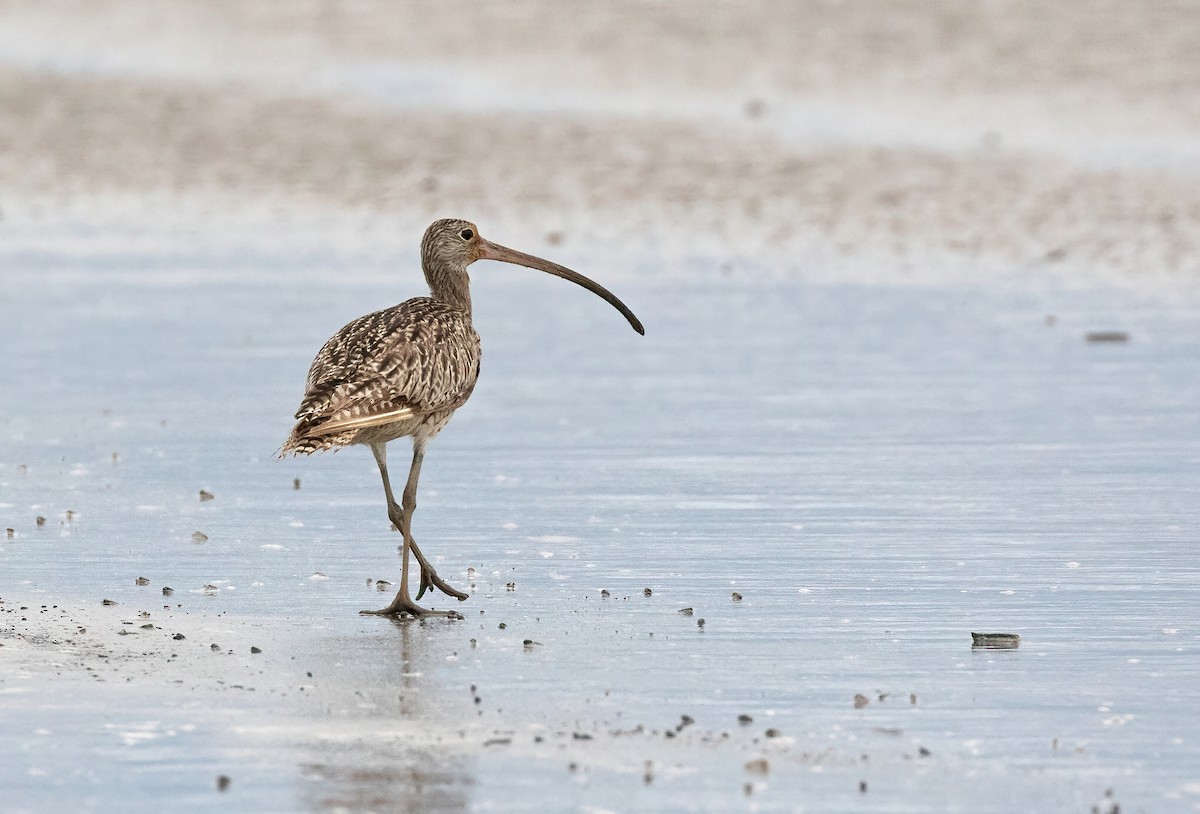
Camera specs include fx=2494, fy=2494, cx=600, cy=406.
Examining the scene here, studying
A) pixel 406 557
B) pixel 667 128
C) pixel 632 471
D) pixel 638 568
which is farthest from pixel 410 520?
pixel 667 128

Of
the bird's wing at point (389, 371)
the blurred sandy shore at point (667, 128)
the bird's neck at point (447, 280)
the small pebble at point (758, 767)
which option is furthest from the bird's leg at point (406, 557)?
the blurred sandy shore at point (667, 128)

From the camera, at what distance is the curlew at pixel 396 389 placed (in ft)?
27.7

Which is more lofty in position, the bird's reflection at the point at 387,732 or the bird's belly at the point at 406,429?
the bird's belly at the point at 406,429

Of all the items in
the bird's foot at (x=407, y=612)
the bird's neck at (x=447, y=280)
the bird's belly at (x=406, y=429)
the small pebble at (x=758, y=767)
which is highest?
the bird's neck at (x=447, y=280)

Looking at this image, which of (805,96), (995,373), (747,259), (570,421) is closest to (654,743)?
(570,421)

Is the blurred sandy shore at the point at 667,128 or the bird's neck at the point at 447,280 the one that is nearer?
the bird's neck at the point at 447,280

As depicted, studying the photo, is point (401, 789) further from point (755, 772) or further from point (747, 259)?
point (747, 259)

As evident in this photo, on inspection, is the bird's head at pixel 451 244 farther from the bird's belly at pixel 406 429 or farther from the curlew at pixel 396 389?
the bird's belly at pixel 406 429

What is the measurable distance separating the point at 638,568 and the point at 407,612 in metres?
1.00

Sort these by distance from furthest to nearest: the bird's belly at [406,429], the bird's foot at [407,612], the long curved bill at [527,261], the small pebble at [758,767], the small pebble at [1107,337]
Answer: the small pebble at [1107,337]
the long curved bill at [527,261]
the bird's belly at [406,429]
the bird's foot at [407,612]
the small pebble at [758,767]

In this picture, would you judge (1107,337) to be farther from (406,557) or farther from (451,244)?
(406,557)

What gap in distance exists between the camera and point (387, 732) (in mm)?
6711

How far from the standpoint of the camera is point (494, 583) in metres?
8.88

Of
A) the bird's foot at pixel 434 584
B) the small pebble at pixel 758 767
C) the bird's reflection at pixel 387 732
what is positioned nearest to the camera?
the bird's reflection at pixel 387 732
